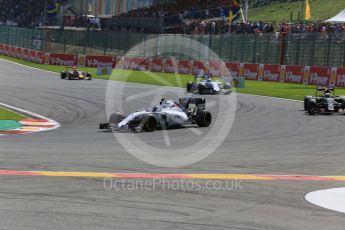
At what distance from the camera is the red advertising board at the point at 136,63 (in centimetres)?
6047

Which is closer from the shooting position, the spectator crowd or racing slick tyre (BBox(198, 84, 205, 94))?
racing slick tyre (BBox(198, 84, 205, 94))

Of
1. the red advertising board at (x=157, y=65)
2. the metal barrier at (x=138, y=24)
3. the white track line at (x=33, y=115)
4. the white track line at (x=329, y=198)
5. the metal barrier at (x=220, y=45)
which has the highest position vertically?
the metal barrier at (x=138, y=24)

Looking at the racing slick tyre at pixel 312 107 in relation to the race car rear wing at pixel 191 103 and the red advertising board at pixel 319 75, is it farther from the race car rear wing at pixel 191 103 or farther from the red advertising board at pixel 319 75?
the red advertising board at pixel 319 75

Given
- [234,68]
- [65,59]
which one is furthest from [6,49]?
[234,68]

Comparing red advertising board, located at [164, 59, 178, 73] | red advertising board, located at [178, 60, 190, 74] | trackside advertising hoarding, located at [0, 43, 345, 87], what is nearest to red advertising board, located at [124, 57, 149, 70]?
trackside advertising hoarding, located at [0, 43, 345, 87]

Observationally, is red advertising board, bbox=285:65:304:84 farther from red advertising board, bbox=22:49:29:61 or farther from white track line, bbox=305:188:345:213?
white track line, bbox=305:188:345:213

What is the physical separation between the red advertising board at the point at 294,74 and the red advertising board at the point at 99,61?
68.1 feet

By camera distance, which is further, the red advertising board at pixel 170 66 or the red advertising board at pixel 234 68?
the red advertising board at pixel 170 66

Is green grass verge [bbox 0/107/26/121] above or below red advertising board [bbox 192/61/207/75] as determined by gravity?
below

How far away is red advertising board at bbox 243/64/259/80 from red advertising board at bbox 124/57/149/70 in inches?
539

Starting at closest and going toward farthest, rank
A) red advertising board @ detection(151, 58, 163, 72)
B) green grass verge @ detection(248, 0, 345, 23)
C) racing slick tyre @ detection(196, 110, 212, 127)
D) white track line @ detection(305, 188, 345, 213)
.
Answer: white track line @ detection(305, 188, 345, 213)
racing slick tyre @ detection(196, 110, 212, 127)
red advertising board @ detection(151, 58, 163, 72)
green grass verge @ detection(248, 0, 345, 23)

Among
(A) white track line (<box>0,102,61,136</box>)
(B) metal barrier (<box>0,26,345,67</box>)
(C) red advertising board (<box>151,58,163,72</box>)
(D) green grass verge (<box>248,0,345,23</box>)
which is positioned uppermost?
(D) green grass verge (<box>248,0,345,23</box>)

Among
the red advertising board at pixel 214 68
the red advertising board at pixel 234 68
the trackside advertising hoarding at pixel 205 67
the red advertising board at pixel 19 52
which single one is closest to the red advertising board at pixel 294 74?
the trackside advertising hoarding at pixel 205 67

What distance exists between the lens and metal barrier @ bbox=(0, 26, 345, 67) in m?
A: 44.9
